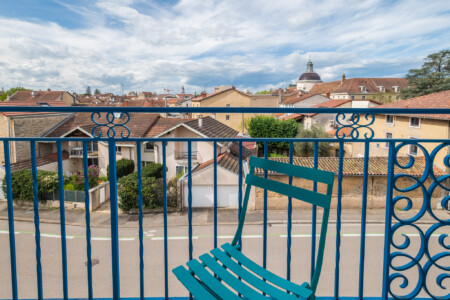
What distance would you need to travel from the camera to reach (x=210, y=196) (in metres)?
17.2

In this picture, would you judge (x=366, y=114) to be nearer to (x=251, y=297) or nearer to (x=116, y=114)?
(x=251, y=297)

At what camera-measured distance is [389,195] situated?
2029 mm

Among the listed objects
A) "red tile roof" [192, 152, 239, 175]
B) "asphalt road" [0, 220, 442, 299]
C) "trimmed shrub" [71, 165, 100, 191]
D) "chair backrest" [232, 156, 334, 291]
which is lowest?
"asphalt road" [0, 220, 442, 299]

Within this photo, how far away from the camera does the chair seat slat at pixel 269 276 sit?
5.06 feet

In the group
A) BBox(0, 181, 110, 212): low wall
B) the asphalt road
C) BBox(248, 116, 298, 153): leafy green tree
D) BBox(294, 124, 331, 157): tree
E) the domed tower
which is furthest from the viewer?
the domed tower

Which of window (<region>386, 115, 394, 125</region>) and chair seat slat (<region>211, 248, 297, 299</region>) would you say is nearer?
chair seat slat (<region>211, 248, 297, 299</region>)

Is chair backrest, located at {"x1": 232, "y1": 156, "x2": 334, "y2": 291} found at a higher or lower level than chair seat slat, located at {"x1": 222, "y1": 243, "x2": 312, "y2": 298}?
higher

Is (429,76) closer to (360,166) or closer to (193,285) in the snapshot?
(360,166)

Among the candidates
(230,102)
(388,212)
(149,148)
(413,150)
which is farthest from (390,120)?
(388,212)

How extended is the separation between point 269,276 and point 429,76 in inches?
1717

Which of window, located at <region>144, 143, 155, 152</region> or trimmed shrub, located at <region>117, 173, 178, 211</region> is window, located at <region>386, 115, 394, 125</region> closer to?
trimmed shrub, located at <region>117, 173, 178, 211</region>

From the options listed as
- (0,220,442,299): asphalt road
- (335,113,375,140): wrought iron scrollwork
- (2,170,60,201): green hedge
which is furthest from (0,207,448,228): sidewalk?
(335,113,375,140): wrought iron scrollwork

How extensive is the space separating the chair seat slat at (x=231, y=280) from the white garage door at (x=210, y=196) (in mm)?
15262

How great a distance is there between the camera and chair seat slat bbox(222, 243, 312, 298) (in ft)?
5.06
